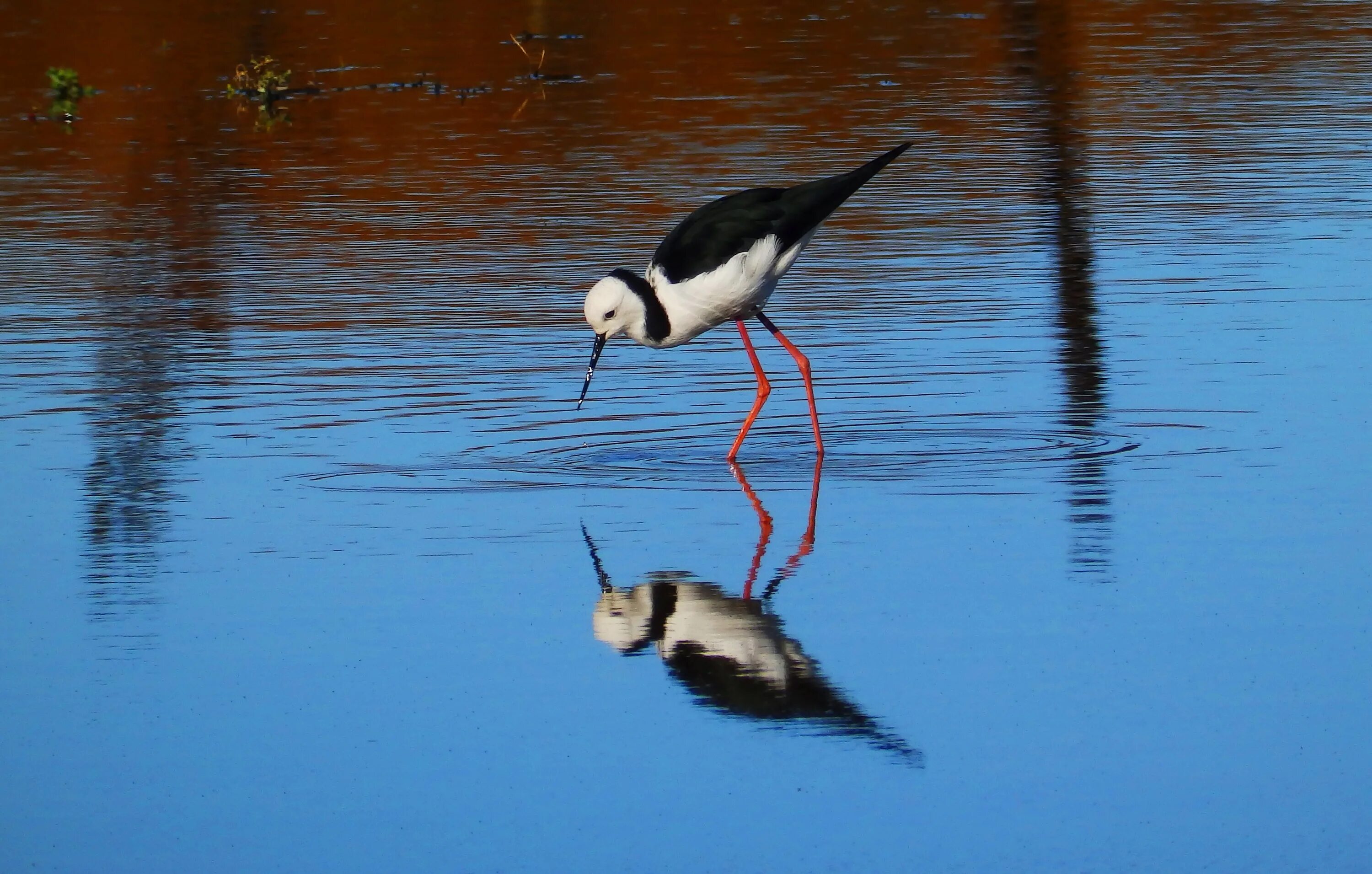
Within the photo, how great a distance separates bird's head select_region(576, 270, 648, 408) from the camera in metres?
9.56

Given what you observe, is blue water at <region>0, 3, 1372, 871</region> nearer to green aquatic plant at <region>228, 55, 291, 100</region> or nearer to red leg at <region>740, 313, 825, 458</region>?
red leg at <region>740, 313, 825, 458</region>

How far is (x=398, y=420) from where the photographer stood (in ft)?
32.9

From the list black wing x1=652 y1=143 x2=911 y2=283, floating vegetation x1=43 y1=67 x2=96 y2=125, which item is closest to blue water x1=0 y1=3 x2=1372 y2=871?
black wing x1=652 y1=143 x2=911 y2=283

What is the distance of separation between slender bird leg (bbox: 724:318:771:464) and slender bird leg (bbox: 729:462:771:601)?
10 cm

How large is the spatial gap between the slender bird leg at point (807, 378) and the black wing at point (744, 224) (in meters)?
0.44

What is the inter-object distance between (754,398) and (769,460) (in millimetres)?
1325

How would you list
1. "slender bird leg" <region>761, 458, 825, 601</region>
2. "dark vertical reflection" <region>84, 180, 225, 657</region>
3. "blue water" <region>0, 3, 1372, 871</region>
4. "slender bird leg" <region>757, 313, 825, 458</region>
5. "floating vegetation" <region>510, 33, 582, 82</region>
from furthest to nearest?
1. "floating vegetation" <region>510, 33, 582, 82</region>
2. "slender bird leg" <region>757, 313, 825, 458</region>
3. "dark vertical reflection" <region>84, 180, 225, 657</region>
4. "slender bird leg" <region>761, 458, 825, 601</region>
5. "blue water" <region>0, 3, 1372, 871</region>

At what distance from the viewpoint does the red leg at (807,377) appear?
31.0 feet

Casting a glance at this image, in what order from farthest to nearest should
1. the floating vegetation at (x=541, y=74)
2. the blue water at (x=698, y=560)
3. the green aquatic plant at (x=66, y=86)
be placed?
the floating vegetation at (x=541, y=74) < the green aquatic plant at (x=66, y=86) < the blue water at (x=698, y=560)

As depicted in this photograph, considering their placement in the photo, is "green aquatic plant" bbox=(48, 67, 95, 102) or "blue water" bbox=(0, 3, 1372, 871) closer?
"blue water" bbox=(0, 3, 1372, 871)

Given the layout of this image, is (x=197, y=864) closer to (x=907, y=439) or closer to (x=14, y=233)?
(x=907, y=439)

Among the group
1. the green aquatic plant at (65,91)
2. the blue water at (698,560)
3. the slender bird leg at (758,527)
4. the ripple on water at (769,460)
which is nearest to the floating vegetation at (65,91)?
the green aquatic plant at (65,91)

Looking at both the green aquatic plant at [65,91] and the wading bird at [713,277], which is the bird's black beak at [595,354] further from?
the green aquatic plant at [65,91]

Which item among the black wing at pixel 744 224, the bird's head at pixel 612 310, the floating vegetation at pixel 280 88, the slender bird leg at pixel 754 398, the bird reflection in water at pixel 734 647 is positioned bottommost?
the bird reflection in water at pixel 734 647
